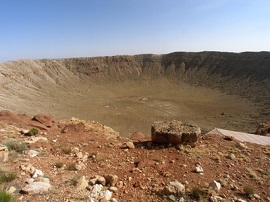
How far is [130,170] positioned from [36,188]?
2.65 m

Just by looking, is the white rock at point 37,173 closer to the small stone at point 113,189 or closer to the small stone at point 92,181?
the small stone at point 92,181

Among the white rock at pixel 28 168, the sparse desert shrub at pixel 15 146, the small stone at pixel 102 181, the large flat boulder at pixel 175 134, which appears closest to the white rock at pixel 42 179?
the white rock at pixel 28 168

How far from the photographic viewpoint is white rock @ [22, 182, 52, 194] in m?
5.17

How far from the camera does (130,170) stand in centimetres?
690

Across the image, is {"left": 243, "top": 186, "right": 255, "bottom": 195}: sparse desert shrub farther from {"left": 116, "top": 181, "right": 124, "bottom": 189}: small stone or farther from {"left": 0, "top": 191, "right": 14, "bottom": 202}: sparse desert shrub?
{"left": 0, "top": 191, "right": 14, "bottom": 202}: sparse desert shrub

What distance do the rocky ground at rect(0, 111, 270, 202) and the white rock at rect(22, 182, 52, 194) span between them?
0.02 m

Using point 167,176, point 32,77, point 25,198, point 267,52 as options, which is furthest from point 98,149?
point 267,52

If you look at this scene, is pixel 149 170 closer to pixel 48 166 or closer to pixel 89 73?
pixel 48 166

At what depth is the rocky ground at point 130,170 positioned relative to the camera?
5516 mm

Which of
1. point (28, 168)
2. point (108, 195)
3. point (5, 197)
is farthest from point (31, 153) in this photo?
point (108, 195)

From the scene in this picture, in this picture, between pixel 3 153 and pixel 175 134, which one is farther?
pixel 175 134

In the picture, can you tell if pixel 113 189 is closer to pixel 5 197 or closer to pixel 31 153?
pixel 5 197

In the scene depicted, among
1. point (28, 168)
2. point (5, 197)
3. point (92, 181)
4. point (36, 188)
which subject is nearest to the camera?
point (5, 197)

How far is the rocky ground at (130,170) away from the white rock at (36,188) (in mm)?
21
